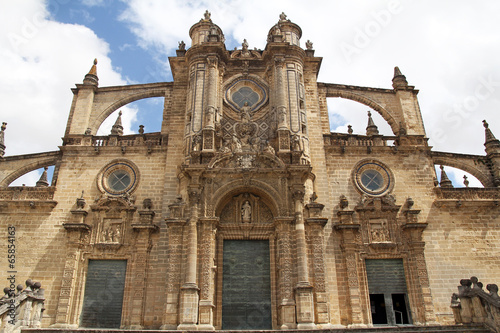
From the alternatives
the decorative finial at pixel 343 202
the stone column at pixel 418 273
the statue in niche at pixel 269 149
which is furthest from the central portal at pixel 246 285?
the stone column at pixel 418 273

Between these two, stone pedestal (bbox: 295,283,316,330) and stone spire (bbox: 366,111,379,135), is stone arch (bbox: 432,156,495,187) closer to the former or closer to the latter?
stone spire (bbox: 366,111,379,135)

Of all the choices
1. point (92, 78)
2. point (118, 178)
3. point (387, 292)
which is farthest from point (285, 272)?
point (92, 78)

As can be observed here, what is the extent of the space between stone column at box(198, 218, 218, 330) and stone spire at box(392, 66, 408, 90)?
12.7 m

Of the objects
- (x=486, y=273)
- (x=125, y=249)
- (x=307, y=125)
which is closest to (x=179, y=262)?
(x=125, y=249)

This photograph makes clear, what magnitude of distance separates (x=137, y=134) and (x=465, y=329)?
1602 centimetres

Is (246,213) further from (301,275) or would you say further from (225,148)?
(301,275)

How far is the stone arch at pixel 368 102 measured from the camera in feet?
72.2

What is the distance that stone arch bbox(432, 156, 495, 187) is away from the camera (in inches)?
839

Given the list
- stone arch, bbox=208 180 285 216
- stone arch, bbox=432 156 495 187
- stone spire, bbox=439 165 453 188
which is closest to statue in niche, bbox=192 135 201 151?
stone arch, bbox=208 180 285 216

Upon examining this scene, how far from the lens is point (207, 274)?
645 inches

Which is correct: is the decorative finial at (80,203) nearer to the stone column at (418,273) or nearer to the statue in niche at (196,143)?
the statue in niche at (196,143)

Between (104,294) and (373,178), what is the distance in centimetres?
1319

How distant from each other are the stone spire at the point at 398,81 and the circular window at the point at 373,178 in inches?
205

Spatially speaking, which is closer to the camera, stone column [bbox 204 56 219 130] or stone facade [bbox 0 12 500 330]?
stone facade [bbox 0 12 500 330]
